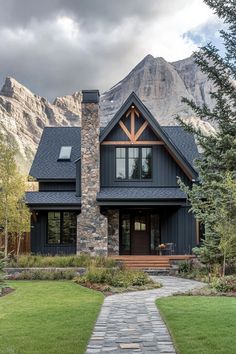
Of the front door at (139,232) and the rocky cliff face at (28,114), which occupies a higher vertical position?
the rocky cliff face at (28,114)

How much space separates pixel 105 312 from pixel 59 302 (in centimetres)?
200

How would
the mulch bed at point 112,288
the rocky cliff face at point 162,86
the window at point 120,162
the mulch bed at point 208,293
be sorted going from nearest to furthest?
the mulch bed at point 208,293 → the mulch bed at point 112,288 → the window at point 120,162 → the rocky cliff face at point 162,86

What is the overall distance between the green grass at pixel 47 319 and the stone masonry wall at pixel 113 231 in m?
9.52

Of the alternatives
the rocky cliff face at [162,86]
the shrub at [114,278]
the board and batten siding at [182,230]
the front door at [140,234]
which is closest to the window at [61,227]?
the front door at [140,234]

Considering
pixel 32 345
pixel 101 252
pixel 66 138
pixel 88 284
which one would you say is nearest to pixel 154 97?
pixel 66 138

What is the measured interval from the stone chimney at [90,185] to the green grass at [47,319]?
797cm

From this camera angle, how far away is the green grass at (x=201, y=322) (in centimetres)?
782

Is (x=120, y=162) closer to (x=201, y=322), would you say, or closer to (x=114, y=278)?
(x=114, y=278)

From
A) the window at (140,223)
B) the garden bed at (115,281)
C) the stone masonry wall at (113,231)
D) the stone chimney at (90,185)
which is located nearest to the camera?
the garden bed at (115,281)

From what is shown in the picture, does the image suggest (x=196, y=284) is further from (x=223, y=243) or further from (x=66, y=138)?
(x=66, y=138)

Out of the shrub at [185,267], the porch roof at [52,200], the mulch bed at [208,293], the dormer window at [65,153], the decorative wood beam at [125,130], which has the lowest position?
the mulch bed at [208,293]

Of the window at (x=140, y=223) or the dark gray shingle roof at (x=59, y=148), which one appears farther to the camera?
the dark gray shingle roof at (x=59, y=148)

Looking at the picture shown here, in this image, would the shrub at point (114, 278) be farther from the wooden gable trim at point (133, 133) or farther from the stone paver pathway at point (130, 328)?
the wooden gable trim at point (133, 133)

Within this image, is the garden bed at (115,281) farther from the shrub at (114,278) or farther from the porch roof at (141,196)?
the porch roof at (141,196)
